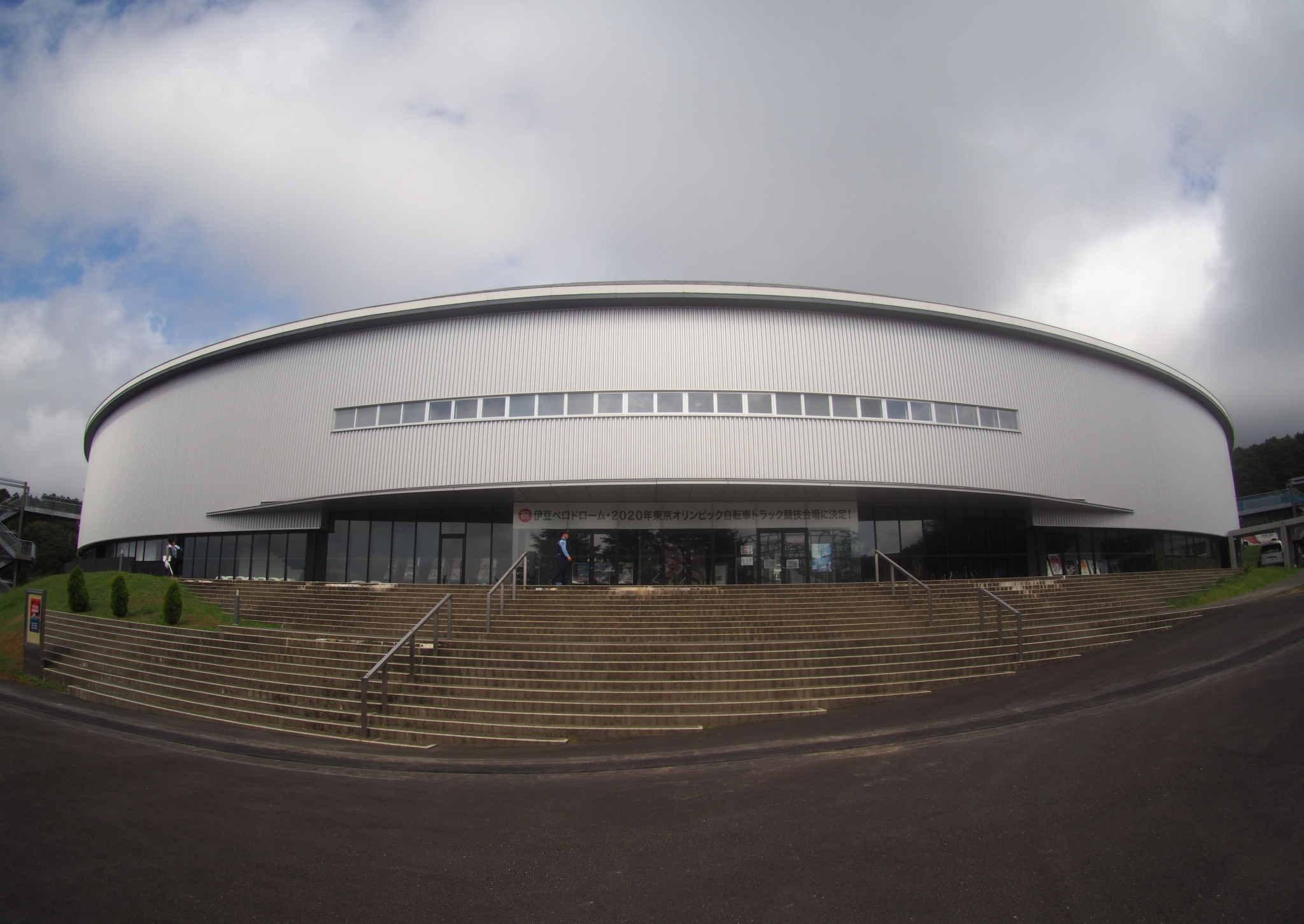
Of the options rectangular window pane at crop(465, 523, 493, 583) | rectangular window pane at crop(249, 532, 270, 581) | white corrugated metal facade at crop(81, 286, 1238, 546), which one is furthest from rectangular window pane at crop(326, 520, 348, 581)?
rectangular window pane at crop(465, 523, 493, 583)

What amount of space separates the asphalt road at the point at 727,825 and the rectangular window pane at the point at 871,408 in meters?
11.8

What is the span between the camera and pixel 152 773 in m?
6.95

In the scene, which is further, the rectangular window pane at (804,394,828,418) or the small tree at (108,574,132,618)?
the rectangular window pane at (804,394,828,418)

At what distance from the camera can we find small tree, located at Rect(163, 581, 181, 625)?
1530 centimetres

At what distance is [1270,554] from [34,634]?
5097 centimetres

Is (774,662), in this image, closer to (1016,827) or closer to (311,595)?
(1016,827)

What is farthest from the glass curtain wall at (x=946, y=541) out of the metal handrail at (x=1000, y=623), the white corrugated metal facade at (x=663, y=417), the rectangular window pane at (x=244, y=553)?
the rectangular window pane at (x=244, y=553)

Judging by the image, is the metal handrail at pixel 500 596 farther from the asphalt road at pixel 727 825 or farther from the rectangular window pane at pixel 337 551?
the rectangular window pane at pixel 337 551

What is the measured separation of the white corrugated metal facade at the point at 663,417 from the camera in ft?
61.3

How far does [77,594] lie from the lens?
17.7m

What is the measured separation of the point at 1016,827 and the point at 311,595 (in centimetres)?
1802

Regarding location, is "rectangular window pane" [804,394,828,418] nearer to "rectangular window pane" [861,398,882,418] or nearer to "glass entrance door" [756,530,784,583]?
"rectangular window pane" [861,398,882,418]

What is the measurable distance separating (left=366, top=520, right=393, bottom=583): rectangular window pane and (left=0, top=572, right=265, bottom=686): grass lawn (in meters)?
4.68

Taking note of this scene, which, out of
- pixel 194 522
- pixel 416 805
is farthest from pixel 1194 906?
pixel 194 522
